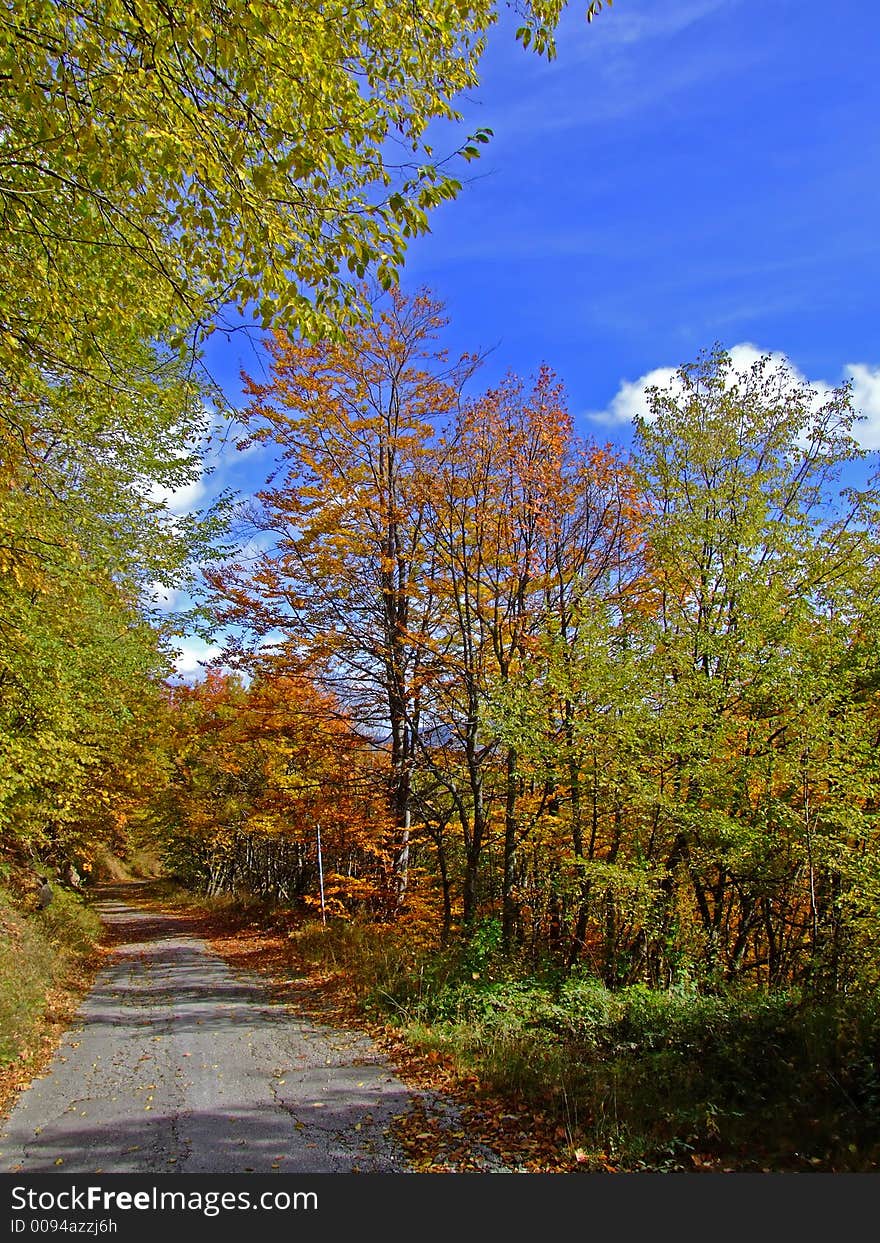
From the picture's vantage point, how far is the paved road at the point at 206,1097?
473 centimetres

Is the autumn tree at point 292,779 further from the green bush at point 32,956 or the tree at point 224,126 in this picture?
the tree at point 224,126

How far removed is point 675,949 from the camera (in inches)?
366

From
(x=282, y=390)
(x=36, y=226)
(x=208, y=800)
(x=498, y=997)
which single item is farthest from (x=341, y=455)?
Answer: (x=208, y=800)

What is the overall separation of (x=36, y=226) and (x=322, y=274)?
204 centimetres

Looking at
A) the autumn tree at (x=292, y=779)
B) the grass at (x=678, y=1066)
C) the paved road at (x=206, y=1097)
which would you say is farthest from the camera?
the autumn tree at (x=292, y=779)

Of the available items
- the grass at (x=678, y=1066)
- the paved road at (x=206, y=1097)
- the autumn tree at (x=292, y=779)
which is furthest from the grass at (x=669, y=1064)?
the autumn tree at (x=292, y=779)

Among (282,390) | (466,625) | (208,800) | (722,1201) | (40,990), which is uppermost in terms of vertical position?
(282,390)

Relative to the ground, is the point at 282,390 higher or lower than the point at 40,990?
higher

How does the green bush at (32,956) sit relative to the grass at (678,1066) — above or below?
below

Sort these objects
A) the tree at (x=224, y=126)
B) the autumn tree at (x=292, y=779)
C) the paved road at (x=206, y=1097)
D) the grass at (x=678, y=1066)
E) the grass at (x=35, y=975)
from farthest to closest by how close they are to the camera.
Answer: the autumn tree at (x=292, y=779), the grass at (x=35, y=975), the grass at (x=678, y=1066), the paved road at (x=206, y=1097), the tree at (x=224, y=126)

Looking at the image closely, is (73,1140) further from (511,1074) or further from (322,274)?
(322,274)

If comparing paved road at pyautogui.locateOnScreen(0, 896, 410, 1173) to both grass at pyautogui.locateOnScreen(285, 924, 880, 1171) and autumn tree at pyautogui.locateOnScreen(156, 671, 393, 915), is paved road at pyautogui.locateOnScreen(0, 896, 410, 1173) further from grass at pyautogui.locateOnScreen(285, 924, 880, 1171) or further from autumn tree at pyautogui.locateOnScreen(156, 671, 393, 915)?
autumn tree at pyautogui.locateOnScreen(156, 671, 393, 915)

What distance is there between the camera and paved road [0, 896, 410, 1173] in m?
4.73

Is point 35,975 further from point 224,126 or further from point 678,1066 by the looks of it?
point 224,126
